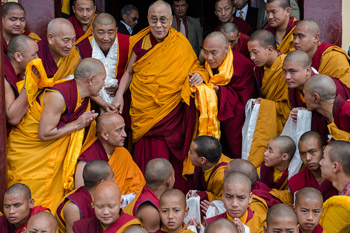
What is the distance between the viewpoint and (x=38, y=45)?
7.75 m

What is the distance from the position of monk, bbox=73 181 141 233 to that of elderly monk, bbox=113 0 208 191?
1.99 metres

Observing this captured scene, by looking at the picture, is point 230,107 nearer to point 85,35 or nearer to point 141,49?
point 141,49

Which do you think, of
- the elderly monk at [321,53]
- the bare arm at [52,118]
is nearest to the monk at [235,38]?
the elderly monk at [321,53]

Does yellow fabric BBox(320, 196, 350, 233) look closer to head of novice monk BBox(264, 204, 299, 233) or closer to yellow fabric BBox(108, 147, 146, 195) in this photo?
head of novice monk BBox(264, 204, 299, 233)

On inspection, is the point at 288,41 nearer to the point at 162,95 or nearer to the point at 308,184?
the point at 162,95

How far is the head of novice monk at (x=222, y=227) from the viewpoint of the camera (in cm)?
550

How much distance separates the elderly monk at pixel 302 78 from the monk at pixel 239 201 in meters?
1.37

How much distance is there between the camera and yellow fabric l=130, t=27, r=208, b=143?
809cm

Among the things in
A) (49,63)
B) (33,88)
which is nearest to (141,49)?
(49,63)

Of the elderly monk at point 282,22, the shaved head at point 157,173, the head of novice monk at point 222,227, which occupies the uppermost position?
the elderly monk at point 282,22

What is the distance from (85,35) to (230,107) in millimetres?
1879

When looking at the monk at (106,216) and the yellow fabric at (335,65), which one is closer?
the monk at (106,216)

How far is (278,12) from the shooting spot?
27.2ft

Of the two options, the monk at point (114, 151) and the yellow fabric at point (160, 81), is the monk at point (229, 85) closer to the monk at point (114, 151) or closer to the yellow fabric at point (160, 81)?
the yellow fabric at point (160, 81)
